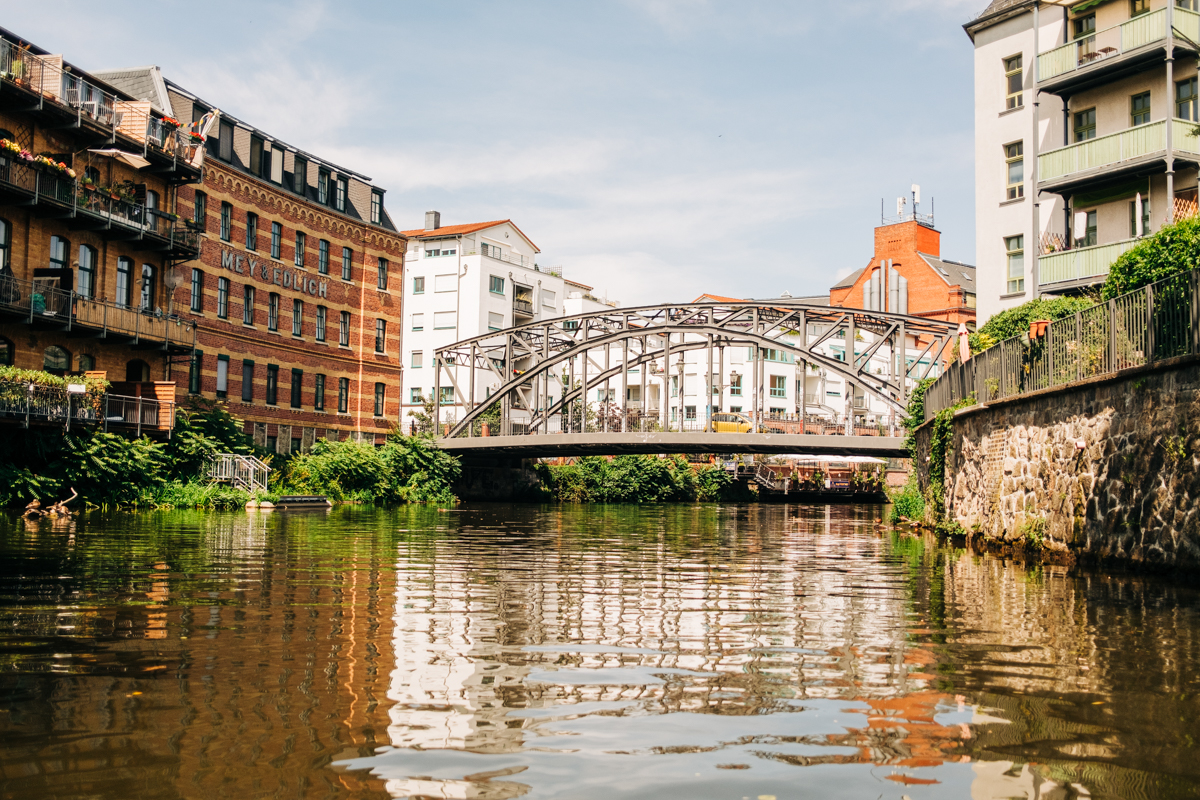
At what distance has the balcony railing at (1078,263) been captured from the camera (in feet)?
83.6

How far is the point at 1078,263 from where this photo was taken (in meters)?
26.2

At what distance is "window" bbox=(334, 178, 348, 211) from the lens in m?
45.9

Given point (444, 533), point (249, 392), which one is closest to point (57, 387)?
point (444, 533)

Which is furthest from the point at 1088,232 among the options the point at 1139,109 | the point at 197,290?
the point at 197,290

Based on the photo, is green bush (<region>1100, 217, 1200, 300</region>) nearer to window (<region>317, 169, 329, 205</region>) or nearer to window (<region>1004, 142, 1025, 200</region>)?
Result: window (<region>1004, 142, 1025, 200</region>)

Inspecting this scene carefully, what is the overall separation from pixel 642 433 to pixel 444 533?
2038cm

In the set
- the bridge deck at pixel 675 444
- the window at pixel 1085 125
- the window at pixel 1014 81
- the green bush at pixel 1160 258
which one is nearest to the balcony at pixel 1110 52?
the window at pixel 1085 125

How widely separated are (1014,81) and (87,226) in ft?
86.6

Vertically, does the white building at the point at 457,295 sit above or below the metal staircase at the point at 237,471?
above

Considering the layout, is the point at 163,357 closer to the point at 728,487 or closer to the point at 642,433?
the point at 642,433

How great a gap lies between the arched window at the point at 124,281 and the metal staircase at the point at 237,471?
17.8ft

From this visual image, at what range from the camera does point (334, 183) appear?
45875mm

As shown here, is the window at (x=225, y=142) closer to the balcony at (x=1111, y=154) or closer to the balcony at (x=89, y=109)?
the balcony at (x=89, y=109)

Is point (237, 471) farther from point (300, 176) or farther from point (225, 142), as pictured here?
point (300, 176)
